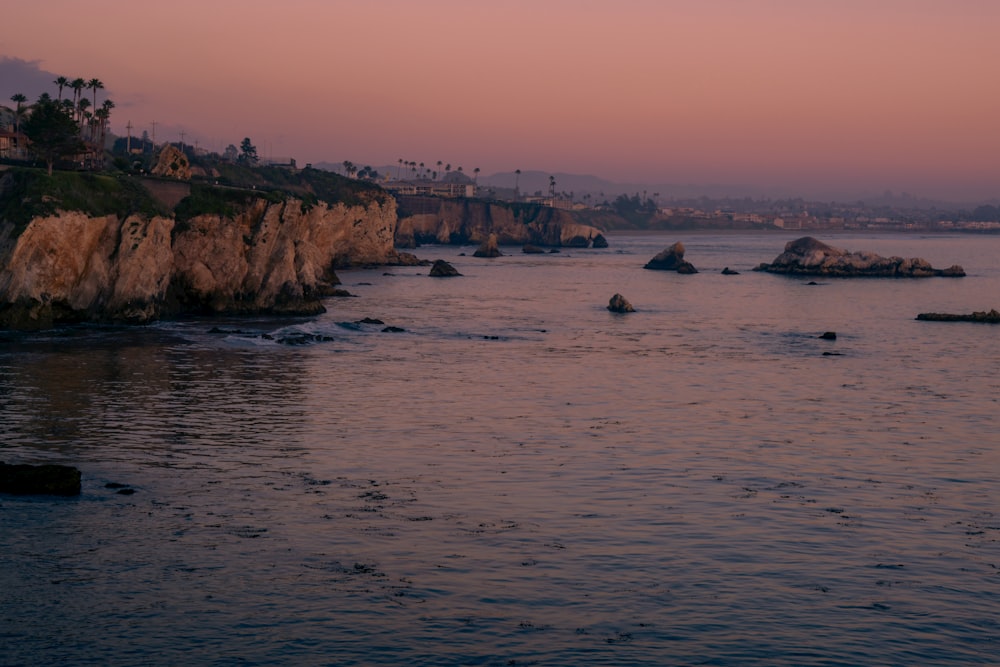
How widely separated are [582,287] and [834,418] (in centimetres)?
10928

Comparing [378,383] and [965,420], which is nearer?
[965,420]

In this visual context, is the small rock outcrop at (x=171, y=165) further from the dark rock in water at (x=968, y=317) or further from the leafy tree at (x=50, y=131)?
the dark rock in water at (x=968, y=317)

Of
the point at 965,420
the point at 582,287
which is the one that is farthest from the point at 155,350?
the point at 582,287

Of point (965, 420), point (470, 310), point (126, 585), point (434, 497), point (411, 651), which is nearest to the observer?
point (411, 651)

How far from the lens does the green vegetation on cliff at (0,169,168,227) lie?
8238cm

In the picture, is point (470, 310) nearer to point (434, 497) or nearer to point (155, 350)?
point (155, 350)

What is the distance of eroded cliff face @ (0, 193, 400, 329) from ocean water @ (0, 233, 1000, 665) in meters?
7.65

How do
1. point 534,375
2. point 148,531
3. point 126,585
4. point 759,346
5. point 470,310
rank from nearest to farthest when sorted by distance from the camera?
point 126,585, point 148,531, point 534,375, point 759,346, point 470,310

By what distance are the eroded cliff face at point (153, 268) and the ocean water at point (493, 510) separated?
7653 millimetres

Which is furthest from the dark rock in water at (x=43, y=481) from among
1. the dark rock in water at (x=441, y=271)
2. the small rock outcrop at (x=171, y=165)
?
the dark rock in water at (x=441, y=271)

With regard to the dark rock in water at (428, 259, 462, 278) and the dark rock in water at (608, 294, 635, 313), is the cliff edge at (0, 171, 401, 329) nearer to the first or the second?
the dark rock in water at (608, 294, 635, 313)

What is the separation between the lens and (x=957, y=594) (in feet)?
88.2

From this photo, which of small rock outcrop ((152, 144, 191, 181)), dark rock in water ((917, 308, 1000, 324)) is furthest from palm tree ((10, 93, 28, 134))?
dark rock in water ((917, 308, 1000, 324))

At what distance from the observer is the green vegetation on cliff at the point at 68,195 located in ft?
270
